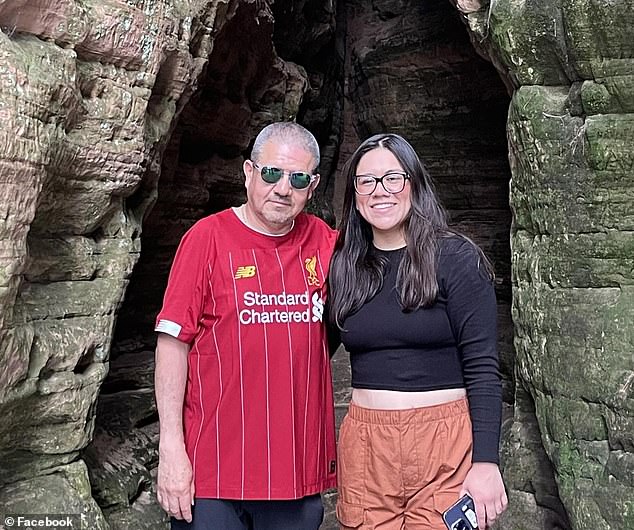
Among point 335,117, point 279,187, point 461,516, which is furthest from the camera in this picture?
point 335,117

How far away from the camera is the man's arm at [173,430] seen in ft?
6.43

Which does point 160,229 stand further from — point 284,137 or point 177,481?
point 177,481

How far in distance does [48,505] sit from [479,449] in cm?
166

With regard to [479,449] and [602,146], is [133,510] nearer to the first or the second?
[479,449]

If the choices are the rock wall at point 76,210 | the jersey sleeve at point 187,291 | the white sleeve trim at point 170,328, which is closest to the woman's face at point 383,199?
the jersey sleeve at point 187,291

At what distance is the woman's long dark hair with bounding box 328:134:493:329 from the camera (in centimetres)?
190

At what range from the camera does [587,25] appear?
10.4 ft

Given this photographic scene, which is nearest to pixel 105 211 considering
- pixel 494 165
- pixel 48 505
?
pixel 48 505

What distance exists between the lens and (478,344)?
1880 mm

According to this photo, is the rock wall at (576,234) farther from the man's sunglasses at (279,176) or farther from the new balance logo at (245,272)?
the new balance logo at (245,272)

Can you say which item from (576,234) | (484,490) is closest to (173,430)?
(484,490)

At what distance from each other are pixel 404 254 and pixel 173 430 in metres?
0.78

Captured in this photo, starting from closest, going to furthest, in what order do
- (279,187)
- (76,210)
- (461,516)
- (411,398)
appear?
(461,516) < (411,398) < (279,187) < (76,210)

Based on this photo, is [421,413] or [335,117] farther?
[335,117]
